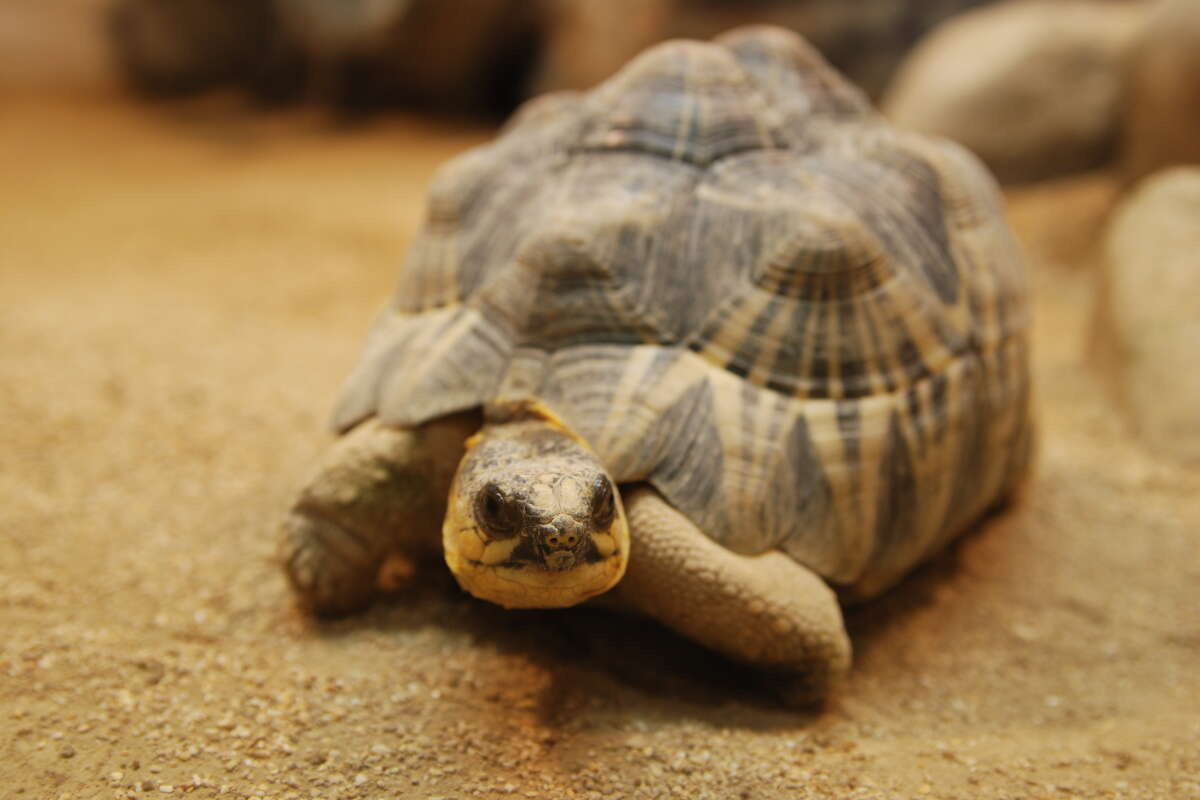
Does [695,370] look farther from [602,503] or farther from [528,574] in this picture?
[528,574]

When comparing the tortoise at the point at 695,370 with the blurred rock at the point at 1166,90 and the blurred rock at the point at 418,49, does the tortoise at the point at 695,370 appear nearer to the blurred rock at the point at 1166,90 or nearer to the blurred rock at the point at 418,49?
the blurred rock at the point at 1166,90

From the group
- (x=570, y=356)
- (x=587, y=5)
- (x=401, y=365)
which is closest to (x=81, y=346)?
(x=401, y=365)

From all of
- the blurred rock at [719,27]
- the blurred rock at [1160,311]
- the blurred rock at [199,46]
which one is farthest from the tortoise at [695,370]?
the blurred rock at [199,46]

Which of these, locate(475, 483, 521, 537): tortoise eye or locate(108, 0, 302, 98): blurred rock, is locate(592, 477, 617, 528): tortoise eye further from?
locate(108, 0, 302, 98): blurred rock


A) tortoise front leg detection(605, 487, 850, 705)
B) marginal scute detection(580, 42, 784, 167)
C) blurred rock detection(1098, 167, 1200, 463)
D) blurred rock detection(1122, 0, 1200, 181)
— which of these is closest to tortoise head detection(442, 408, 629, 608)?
tortoise front leg detection(605, 487, 850, 705)

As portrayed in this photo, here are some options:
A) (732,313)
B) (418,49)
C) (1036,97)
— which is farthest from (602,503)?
(418,49)
